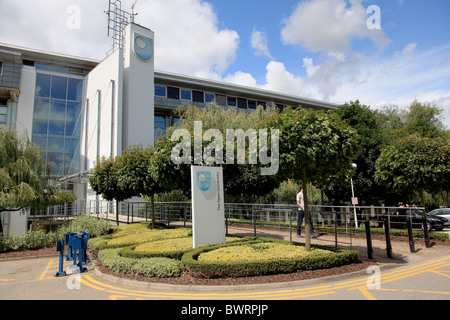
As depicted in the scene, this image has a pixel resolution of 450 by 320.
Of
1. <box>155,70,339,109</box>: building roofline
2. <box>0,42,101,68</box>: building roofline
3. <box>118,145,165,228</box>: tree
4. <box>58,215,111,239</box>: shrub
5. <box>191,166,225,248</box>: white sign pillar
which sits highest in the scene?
<box>0,42,101,68</box>: building roofline

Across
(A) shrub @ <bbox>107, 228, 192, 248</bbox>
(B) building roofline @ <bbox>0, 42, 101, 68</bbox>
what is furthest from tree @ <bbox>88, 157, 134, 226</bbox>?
(B) building roofline @ <bbox>0, 42, 101, 68</bbox>

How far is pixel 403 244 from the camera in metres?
11.2

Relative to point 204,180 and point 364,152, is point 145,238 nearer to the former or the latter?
point 204,180

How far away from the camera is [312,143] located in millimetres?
7695

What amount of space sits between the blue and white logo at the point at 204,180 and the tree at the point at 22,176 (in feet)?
26.6

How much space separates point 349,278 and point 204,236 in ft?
13.6

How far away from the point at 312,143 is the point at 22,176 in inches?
485

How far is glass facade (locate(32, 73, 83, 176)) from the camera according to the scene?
28.4 m

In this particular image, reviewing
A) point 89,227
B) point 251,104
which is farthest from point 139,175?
point 251,104

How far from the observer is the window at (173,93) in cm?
3294

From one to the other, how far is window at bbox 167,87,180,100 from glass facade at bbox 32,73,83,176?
351 inches

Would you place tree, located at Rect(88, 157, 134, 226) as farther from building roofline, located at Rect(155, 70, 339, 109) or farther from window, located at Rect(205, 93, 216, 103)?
window, located at Rect(205, 93, 216, 103)
